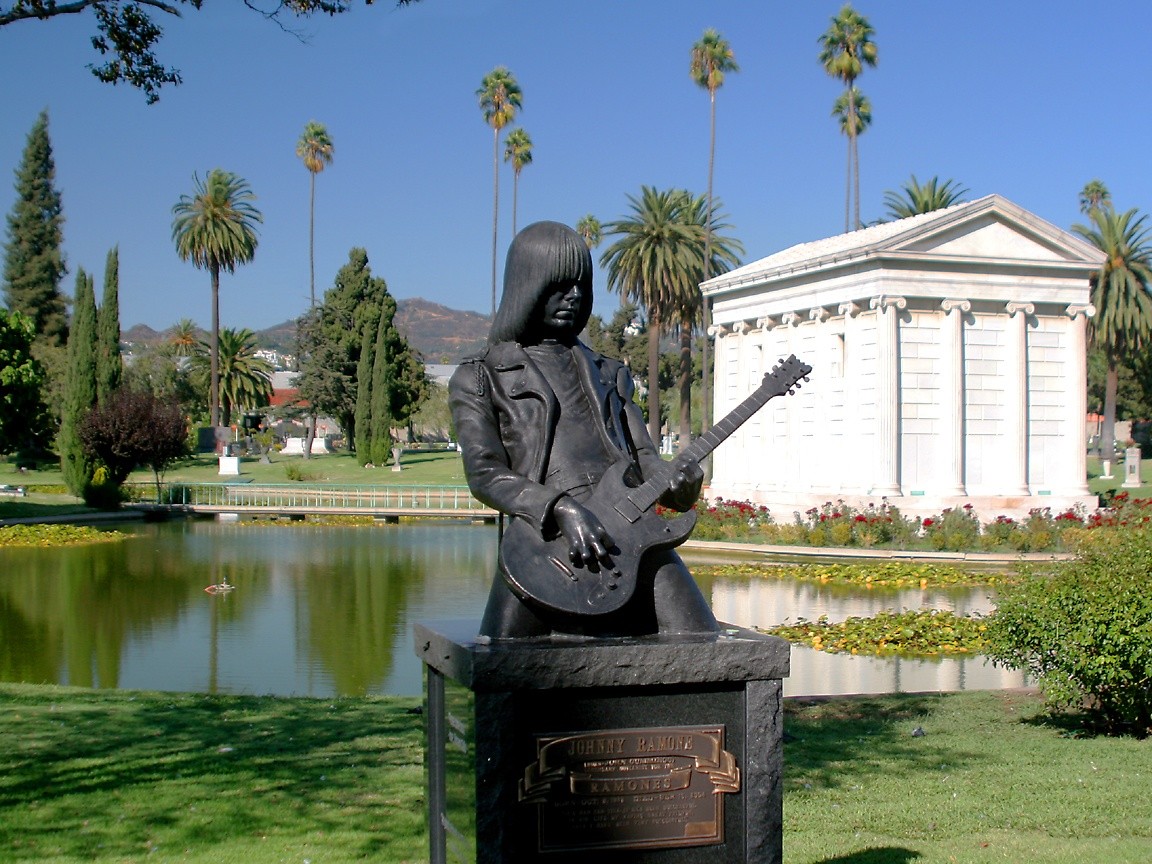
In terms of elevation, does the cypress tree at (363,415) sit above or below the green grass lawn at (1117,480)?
above

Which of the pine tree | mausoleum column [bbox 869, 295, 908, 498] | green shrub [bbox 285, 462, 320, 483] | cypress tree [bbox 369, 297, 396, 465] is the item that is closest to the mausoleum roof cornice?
mausoleum column [bbox 869, 295, 908, 498]

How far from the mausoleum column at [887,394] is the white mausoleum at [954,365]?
0.04 metres

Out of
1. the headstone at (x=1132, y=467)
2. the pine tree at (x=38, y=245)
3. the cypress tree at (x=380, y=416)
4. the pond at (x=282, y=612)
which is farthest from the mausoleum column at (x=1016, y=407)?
the pine tree at (x=38, y=245)

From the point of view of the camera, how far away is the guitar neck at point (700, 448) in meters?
5.47

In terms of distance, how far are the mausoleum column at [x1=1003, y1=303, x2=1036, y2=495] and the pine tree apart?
6222 centimetres

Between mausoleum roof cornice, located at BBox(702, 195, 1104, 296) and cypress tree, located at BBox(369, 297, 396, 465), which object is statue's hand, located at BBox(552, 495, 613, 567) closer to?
mausoleum roof cornice, located at BBox(702, 195, 1104, 296)

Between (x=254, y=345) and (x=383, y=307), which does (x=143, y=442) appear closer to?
(x=383, y=307)

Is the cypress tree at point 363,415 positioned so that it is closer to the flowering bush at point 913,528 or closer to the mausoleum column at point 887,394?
the flowering bush at point 913,528

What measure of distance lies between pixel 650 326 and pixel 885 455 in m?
29.9

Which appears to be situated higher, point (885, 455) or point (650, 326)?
point (650, 326)

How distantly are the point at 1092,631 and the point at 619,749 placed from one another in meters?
6.09

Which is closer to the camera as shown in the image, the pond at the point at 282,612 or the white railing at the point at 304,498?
the pond at the point at 282,612

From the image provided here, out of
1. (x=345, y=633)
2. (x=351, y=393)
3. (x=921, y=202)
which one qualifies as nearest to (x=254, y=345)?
(x=351, y=393)

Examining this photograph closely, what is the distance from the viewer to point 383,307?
238 ft
